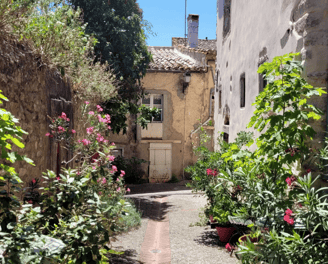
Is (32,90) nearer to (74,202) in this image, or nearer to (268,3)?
(74,202)

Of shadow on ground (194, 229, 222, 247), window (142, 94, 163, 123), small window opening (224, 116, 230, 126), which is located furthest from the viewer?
window (142, 94, 163, 123)

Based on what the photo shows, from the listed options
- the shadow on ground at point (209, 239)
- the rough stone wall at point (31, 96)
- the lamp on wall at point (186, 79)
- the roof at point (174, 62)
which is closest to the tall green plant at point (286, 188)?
the rough stone wall at point (31, 96)

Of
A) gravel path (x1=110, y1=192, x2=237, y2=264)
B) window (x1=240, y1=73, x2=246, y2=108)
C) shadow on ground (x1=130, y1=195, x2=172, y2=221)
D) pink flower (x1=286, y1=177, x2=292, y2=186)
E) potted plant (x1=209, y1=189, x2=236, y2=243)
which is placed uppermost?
window (x1=240, y1=73, x2=246, y2=108)

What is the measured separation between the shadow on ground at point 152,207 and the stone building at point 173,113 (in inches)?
184

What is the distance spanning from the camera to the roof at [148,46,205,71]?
16625mm

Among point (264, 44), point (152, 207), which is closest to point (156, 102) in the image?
point (152, 207)

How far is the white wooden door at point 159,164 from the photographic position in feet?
55.2

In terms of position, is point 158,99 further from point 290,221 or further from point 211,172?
point 290,221

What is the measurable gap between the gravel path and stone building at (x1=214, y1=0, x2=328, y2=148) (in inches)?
86.5

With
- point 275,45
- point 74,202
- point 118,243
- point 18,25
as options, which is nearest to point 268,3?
point 275,45

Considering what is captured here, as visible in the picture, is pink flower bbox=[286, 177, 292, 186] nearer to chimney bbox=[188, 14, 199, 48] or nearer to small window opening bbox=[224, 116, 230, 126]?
small window opening bbox=[224, 116, 230, 126]

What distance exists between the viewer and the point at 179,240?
6734mm

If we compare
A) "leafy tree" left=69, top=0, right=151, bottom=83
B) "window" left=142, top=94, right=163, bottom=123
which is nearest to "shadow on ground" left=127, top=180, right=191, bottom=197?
"window" left=142, top=94, right=163, bottom=123

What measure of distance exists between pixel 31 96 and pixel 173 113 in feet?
41.6
